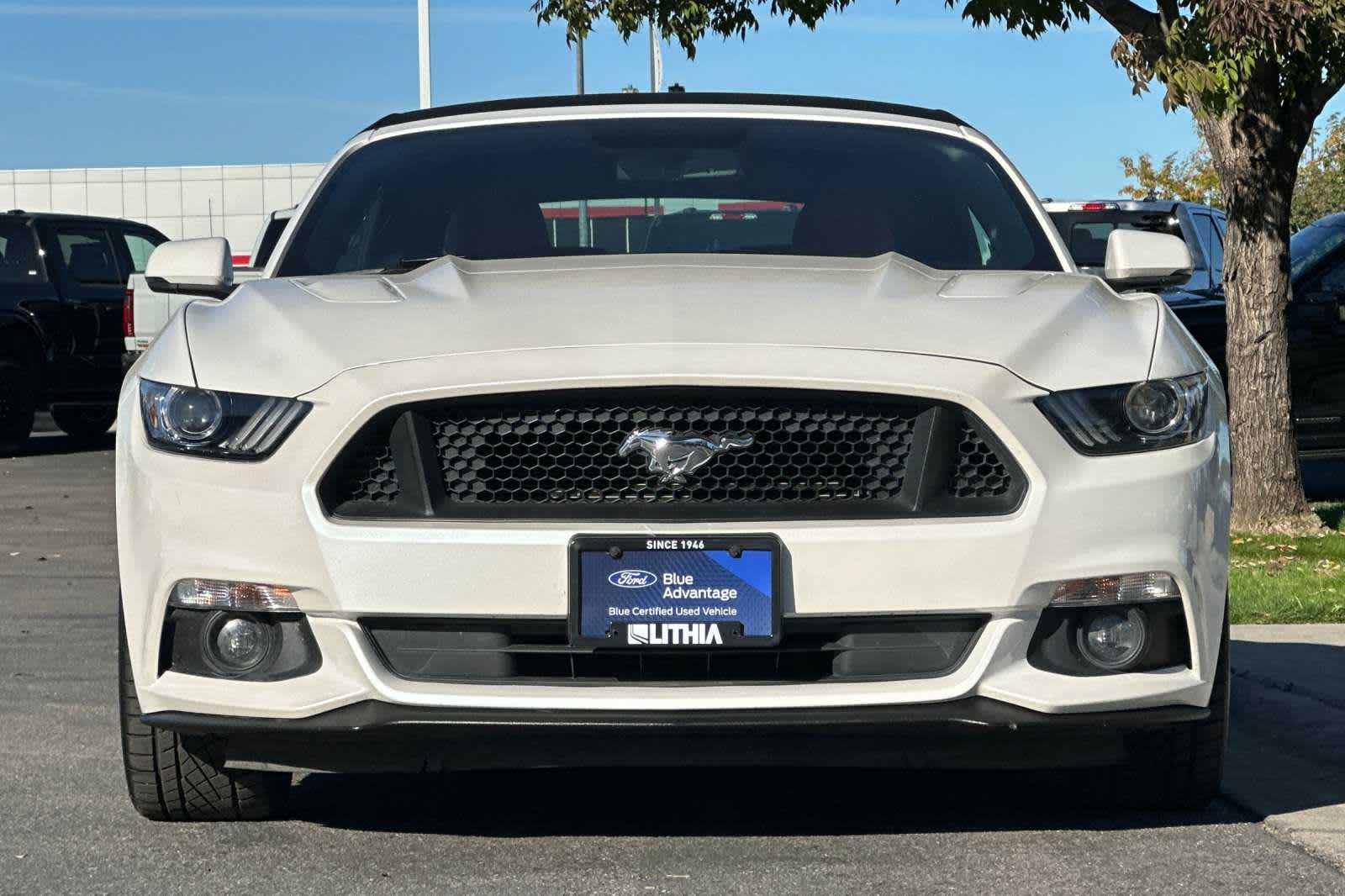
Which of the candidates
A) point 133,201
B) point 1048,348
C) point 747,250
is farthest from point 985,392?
point 133,201

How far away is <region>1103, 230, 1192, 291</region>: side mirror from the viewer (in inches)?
202

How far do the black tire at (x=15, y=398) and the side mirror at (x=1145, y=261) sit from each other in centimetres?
1478

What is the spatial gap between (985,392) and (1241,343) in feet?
26.3

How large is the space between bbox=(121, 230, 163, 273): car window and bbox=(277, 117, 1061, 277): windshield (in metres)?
14.2

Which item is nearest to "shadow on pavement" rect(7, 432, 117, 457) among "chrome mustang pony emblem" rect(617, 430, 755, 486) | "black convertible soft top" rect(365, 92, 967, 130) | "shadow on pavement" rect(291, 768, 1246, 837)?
"black convertible soft top" rect(365, 92, 967, 130)

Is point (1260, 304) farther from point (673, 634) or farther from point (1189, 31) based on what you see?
point (673, 634)

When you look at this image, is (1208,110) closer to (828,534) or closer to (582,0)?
(582,0)

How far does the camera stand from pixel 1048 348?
4.21 meters

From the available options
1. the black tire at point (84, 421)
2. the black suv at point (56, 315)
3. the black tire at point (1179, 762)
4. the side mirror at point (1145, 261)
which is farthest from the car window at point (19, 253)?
the black tire at point (1179, 762)

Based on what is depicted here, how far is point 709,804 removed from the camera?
4.90 meters

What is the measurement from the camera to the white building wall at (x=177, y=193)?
147 feet

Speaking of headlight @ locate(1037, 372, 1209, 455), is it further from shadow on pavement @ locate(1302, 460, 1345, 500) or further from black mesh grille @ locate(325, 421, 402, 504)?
shadow on pavement @ locate(1302, 460, 1345, 500)

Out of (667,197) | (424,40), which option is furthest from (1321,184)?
(667,197)

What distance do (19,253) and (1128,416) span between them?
15.9 metres
